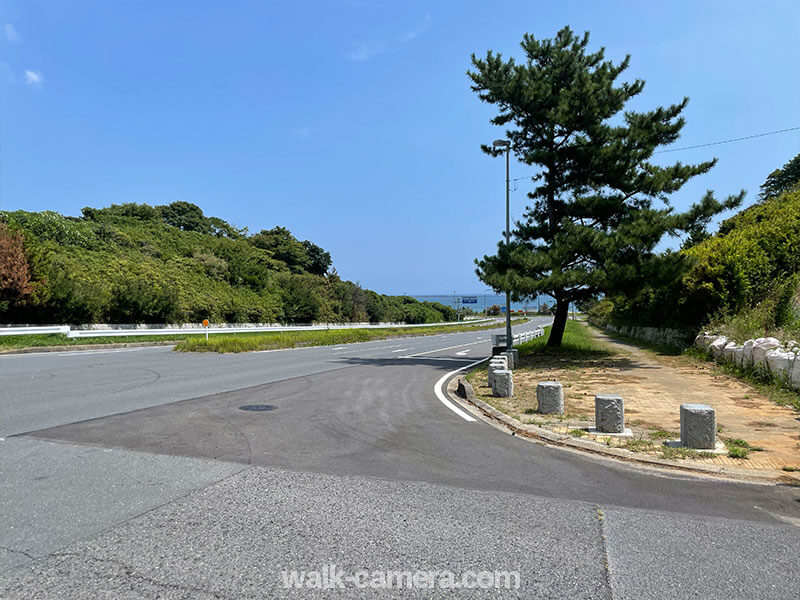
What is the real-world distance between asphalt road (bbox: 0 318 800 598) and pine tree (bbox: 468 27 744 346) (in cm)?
1102

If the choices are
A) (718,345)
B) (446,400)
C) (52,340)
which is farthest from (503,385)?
(52,340)

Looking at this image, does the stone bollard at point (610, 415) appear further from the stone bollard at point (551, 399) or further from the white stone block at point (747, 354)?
the white stone block at point (747, 354)

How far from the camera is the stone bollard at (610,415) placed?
275 inches

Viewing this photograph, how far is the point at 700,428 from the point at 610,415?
1.13 meters

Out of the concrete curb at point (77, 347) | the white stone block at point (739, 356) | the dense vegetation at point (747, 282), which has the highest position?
the dense vegetation at point (747, 282)

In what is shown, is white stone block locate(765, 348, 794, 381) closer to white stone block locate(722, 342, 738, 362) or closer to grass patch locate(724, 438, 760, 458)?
white stone block locate(722, 342, 738, 362)

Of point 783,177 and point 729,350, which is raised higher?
point 783,177

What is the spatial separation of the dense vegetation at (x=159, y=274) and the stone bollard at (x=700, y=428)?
2709 centimetres

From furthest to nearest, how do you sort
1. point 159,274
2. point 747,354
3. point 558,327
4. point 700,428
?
point 159,274, point 558,327, point 747,354, point 700,428

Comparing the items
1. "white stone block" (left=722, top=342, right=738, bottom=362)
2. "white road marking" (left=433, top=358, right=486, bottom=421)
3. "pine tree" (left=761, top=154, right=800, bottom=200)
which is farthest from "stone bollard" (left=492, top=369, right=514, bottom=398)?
"pine tree" (left=761, top=154, right=800, bottom=200)

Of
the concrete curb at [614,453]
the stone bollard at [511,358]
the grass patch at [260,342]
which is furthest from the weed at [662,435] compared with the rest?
the grass patch at [260,342]

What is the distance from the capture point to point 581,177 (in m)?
19.2

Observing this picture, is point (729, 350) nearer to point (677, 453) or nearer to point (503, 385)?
point (503, 385)

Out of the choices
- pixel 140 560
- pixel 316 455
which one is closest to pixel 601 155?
pixel 316 455
